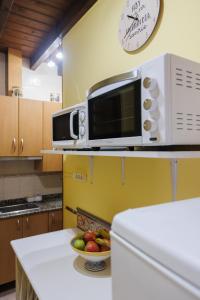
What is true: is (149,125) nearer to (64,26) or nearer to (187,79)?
(187,79)

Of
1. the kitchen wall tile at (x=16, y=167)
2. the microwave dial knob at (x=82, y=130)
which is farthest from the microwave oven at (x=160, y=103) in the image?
the kitchen wall tile at (x=16, y=167)

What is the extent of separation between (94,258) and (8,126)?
5.89 ft

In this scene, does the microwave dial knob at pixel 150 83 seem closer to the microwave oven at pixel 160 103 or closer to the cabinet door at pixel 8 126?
the microwave oven at pixel 160 103

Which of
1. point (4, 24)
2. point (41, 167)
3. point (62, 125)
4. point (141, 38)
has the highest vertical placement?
point (4, 24)

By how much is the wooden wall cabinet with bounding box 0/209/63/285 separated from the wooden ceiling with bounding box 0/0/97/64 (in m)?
1.90

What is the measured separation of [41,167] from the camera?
9.20 feet

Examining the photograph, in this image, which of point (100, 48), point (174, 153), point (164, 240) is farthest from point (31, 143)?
point (164, 240)

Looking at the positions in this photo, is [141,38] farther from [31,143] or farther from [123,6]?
[31,143]

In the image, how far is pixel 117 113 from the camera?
3.57 feet

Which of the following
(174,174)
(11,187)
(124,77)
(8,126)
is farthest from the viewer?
(11,187)

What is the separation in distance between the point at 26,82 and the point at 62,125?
66.2 inches

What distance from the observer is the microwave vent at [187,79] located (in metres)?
0.86

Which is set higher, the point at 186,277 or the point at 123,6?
the point at 123,6

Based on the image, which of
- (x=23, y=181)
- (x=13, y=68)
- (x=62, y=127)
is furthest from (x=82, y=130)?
(x=13, y=68)
